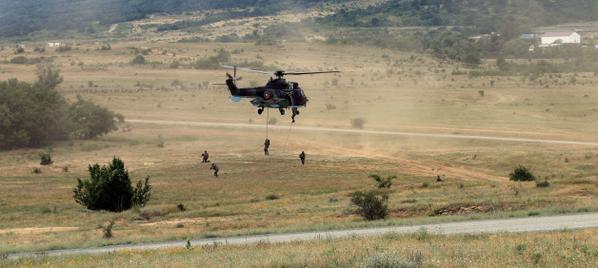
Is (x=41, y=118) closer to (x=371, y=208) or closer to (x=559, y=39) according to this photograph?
(x=371, y=208)

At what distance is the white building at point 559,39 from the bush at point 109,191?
132 m

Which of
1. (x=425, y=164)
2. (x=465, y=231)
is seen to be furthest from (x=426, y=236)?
(x=425, y=164)

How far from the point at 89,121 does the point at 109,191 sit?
43.6m

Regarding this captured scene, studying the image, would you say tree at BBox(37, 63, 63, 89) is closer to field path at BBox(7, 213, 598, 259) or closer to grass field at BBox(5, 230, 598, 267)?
field path at BBox(7, 213, 598, 259)

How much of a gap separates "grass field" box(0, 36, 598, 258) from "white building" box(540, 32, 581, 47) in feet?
96.6

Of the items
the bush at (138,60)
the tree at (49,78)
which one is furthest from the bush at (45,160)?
the bush at (138,60)

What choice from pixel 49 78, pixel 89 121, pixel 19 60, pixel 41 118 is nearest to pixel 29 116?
pixel 41 118

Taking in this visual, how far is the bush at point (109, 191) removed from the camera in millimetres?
50969

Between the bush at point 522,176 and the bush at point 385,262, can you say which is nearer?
A: the bush at point 385,262

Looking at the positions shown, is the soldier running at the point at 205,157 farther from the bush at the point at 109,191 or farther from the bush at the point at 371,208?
the bush at the point at 371,208

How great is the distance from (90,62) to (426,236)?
131463 mm

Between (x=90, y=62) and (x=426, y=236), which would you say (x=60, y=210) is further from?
(x=90, y=62)

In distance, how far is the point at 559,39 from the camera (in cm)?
17200

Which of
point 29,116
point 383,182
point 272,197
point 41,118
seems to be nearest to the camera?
point 272,197
